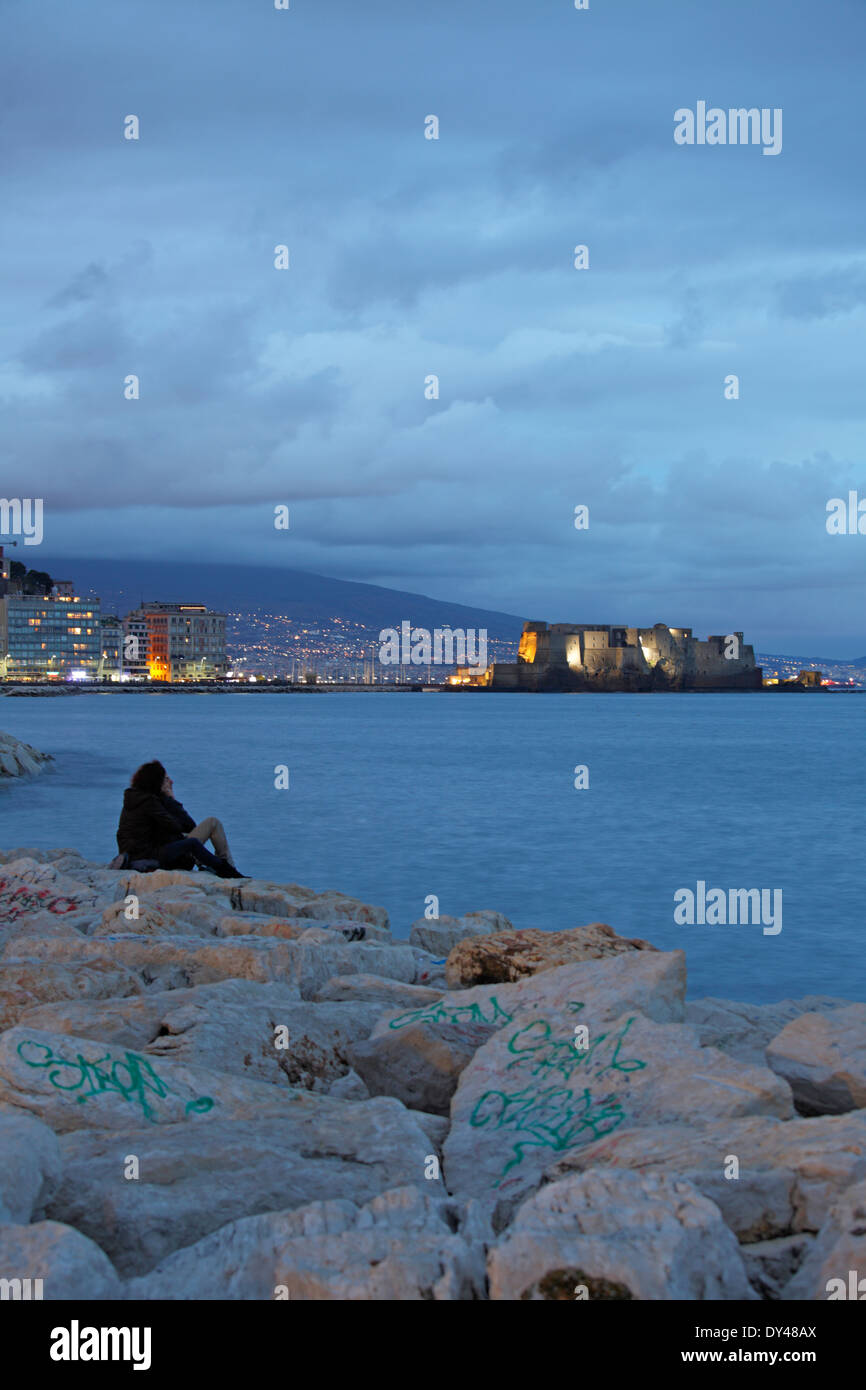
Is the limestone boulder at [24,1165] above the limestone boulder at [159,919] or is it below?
above

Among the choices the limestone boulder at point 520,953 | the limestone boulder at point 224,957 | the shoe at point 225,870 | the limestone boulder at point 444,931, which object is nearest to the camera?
the limestone boulder at point 224,957

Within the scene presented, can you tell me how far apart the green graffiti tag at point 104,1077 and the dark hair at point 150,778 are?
5817mm

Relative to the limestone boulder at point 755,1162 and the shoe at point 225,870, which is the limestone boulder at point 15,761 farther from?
the limestone boulder at point 755,1162

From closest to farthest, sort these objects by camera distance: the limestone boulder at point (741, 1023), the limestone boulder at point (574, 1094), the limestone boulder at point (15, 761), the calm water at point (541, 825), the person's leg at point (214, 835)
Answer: the limestone boulder at point (574, 1094), the limestone boulder at point (741, 1023), the person's leg at point (214, 835), the calm water at point (541, 825), the limestone boulder at point (15, 761)

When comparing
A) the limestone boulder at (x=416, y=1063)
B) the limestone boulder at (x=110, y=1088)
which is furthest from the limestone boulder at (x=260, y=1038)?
the limestone boulder at (x=110, y=1088)

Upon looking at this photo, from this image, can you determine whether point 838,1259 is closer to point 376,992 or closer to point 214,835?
point 376,992

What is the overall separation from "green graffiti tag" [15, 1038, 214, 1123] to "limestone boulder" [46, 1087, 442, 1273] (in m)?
0.17

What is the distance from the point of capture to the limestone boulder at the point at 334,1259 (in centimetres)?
255

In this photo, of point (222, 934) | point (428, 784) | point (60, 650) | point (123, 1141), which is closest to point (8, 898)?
point (222, 934)

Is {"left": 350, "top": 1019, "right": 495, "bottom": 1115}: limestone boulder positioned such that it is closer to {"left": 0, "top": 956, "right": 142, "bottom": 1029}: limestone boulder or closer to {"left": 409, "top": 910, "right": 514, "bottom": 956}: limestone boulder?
{"left": 0, "top": 956, "right": 142, "bottom": 1029}: limestone boulder

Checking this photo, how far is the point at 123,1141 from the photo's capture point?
3480 millimetres
